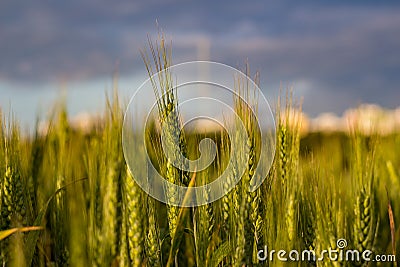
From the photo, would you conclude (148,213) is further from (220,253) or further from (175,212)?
(220,253)

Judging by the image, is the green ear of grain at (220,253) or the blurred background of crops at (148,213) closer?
the blurred background of crops at (148,213)

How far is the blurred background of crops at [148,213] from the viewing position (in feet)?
5.71

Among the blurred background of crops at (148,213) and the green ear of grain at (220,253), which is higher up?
the blurred background of crops at (148,213)

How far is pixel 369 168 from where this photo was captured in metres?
2.30

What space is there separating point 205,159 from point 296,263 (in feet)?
1.64

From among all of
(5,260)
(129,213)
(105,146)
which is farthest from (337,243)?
(5,260)

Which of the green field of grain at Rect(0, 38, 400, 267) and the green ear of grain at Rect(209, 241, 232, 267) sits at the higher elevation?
the green field of grain at Rect(0, 38, 400, 267)

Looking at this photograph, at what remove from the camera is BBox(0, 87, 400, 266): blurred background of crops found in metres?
1.74

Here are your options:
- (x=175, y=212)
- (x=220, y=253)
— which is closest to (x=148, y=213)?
(x=175, y=212)

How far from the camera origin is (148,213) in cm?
200

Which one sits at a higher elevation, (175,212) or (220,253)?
(175,212)

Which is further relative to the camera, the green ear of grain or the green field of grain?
the green ear of grain

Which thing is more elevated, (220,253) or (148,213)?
(148,213)

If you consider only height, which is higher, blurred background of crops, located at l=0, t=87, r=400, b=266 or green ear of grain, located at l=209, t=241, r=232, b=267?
blurred background of crops, located at l=0, t=87, r=400, b=266
